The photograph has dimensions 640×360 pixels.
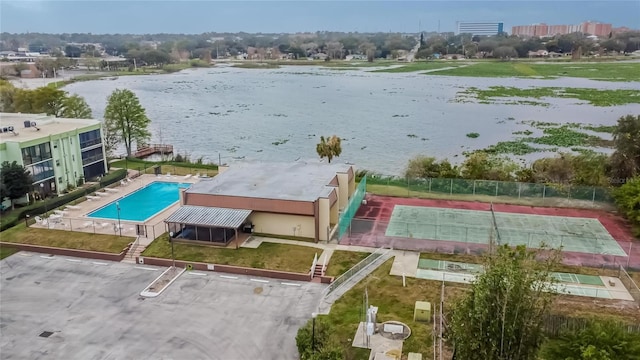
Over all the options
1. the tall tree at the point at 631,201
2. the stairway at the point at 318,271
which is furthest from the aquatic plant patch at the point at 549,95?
the stairway at the point at 318,271

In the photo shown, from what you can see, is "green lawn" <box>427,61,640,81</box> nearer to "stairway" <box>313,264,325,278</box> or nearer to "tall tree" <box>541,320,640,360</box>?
"stairway" <box>313,264,325,278</box>

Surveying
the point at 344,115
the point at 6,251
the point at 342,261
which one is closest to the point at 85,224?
the point at 6,251

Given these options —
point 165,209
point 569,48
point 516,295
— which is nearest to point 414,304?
point 516,295

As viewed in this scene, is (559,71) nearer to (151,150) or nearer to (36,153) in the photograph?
(151,150)

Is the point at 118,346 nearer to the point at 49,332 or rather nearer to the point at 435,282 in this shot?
the point at 49,332

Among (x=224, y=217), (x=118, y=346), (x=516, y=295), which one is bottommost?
(x=118, y=346)
